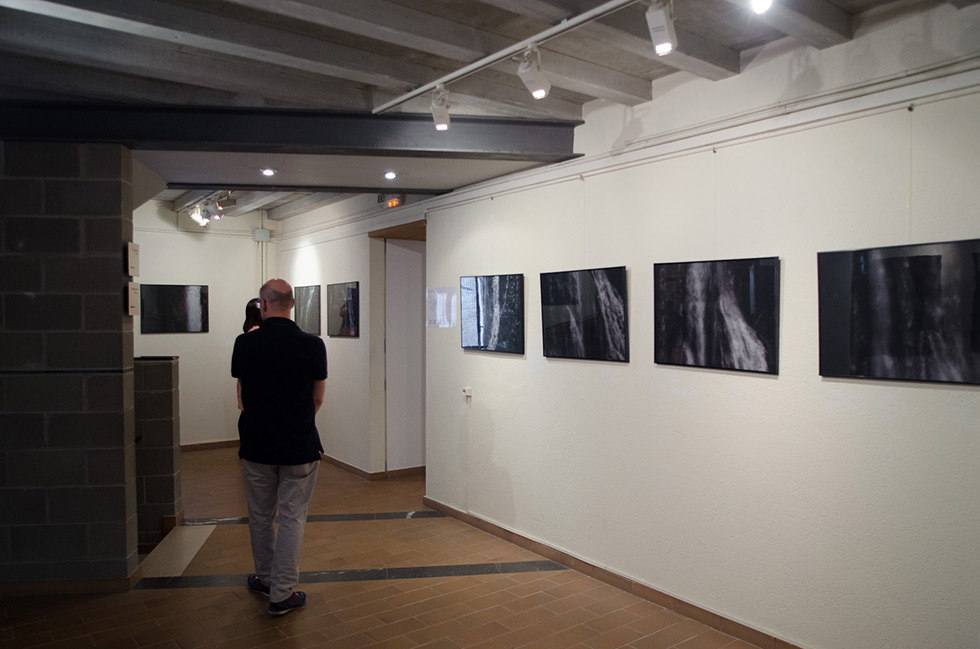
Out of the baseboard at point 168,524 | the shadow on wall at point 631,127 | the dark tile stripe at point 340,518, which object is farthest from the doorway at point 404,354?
the shadow on wall at point 631,127

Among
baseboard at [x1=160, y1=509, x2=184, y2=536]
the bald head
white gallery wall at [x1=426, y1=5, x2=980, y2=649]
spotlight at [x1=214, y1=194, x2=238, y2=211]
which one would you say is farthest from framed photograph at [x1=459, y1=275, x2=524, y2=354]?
spotlight at [x1=214, y1=194, x2=238, y2=211]

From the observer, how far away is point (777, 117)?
345 centimetres

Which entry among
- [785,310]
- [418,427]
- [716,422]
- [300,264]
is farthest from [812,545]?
[300,264]

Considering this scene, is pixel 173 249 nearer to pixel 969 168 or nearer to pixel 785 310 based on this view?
pixel 785 310

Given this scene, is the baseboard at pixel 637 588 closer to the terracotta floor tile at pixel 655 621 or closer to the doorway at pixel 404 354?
the terracotta floor tile at pixel 655 621

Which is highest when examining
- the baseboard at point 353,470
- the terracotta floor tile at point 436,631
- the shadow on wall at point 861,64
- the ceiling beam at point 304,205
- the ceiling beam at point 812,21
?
the ceiling beam at point 304,205

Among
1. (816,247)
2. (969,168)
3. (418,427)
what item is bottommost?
(418,427)

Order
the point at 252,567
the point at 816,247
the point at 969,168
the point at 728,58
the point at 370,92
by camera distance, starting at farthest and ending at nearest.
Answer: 1. the point at 252,567
2. the point at 370,92
3. the point at 728,58
4. the point at 816,247
5. the point at 969,168

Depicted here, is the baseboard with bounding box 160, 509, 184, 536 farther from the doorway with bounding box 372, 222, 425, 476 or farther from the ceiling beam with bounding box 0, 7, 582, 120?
the ceiling beam with bounding box 0, 7, 582, 120

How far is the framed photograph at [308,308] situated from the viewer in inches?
338

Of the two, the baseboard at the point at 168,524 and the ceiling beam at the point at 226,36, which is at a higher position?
the ceiling beam at the point at 226,36

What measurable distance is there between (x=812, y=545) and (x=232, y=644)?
3.01m

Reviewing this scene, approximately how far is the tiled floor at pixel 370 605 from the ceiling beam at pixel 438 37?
120 inches

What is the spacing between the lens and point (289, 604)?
3.99 meters
